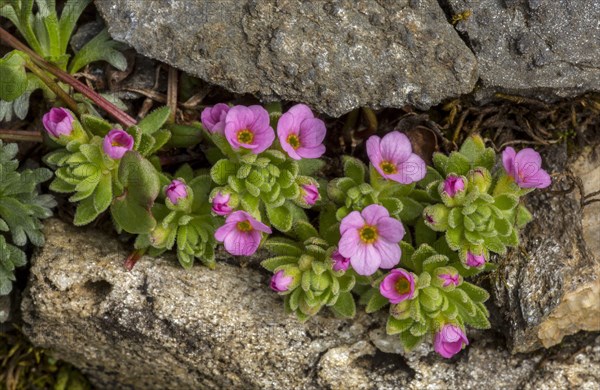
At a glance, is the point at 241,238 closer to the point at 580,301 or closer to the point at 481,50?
the point at 481,50

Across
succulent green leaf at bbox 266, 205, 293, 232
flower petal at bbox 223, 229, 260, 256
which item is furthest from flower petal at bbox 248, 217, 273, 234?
succulent green leaf at bbox 266, 205, 293, 232

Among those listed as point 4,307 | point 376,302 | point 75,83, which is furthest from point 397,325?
point 4,307

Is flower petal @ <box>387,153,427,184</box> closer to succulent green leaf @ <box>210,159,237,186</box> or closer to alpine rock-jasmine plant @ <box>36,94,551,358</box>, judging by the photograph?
alpine rock-jasmine plant @ <box>36,94,551,358</box>

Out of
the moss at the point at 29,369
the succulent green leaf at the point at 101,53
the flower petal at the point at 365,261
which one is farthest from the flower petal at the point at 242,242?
the moss at the point at 29,369

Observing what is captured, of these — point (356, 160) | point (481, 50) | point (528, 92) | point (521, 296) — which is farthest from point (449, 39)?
point (521, 296)

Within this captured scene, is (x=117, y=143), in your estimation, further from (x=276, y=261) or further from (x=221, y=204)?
(x=276, y=261)
